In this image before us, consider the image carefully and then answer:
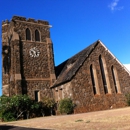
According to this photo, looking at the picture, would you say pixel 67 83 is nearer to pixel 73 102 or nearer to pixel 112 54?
pixel 73 102

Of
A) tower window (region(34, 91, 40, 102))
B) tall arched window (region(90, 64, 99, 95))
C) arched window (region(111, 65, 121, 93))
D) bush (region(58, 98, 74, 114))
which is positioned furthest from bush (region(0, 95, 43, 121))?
arched window (region(111, 65, 121, 93))

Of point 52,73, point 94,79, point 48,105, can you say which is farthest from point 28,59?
point 94,79

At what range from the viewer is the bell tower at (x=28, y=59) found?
27.0 metres

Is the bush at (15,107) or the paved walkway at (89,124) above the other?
the bush at (15,107)

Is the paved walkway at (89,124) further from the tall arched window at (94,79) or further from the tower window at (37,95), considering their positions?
the tower window at (37,95)

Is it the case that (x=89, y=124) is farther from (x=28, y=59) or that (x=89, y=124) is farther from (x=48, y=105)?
(x=28, y=59)

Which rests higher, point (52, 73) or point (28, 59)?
point (28, 59)

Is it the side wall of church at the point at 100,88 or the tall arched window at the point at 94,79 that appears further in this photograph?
the tall arched window at the point at 94,79

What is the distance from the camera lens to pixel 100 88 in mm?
25328

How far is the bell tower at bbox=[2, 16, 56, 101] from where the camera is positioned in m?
27.0

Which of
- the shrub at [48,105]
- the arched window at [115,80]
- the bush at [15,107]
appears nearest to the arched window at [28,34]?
the shrub at [48,105]

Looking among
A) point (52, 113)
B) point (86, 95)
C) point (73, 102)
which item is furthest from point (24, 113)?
point (86, 95)

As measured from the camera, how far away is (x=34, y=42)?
100.0ft

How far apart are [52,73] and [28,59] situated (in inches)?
180
